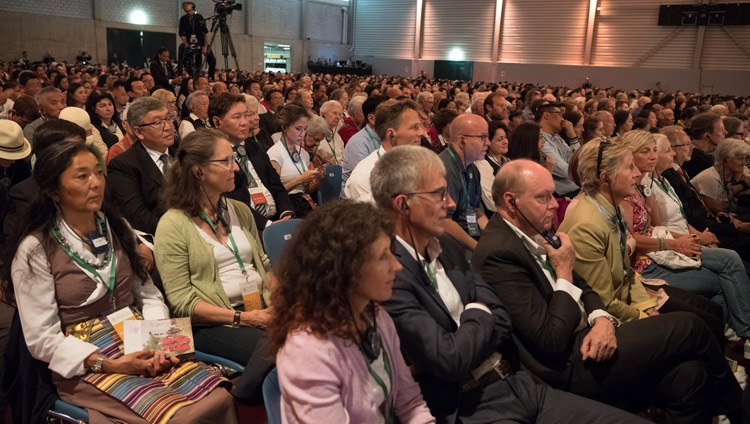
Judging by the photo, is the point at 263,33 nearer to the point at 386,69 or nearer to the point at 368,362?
the point at 386,69

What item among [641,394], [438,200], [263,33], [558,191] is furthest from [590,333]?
[263,33]

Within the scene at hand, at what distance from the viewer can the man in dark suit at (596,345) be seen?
211 cm

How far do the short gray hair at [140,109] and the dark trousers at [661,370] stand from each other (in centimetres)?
278

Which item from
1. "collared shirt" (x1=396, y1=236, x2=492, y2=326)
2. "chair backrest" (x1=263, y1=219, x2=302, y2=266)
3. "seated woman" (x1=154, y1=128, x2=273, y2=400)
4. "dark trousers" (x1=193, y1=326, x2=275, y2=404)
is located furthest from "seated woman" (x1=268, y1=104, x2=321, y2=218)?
"collared shirt" (x1=396, y1=236, x2=492, y2=326)

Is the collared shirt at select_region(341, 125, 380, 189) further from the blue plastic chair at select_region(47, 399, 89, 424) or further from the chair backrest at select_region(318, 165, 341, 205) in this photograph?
the blue plastic chair at select_region(47, 399, 89, 424)

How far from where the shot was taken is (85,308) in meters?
2.13

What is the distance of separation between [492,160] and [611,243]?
2.24 m

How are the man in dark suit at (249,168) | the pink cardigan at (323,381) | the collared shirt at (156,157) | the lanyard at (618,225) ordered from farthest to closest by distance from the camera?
the man in dark suit at (249,168), the collared shirt at (156,157), the lanyard at (618,225), the pink cardigan at (323,381)

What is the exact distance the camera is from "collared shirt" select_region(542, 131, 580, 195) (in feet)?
18.2

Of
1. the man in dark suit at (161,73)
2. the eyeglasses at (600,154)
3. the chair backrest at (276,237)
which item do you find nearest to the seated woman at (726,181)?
the eyeglasses at (600,154)

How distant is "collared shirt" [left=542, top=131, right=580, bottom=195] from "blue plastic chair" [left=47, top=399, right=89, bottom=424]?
180 inches

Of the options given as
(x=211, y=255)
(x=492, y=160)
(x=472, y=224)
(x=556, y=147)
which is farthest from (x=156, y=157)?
(x=556, y=147)

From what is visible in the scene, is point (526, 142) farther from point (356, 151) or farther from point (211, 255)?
point (211, 255)

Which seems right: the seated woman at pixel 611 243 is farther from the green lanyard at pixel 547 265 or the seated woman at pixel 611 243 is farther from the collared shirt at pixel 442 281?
the collared shirt at pixel 442 281
